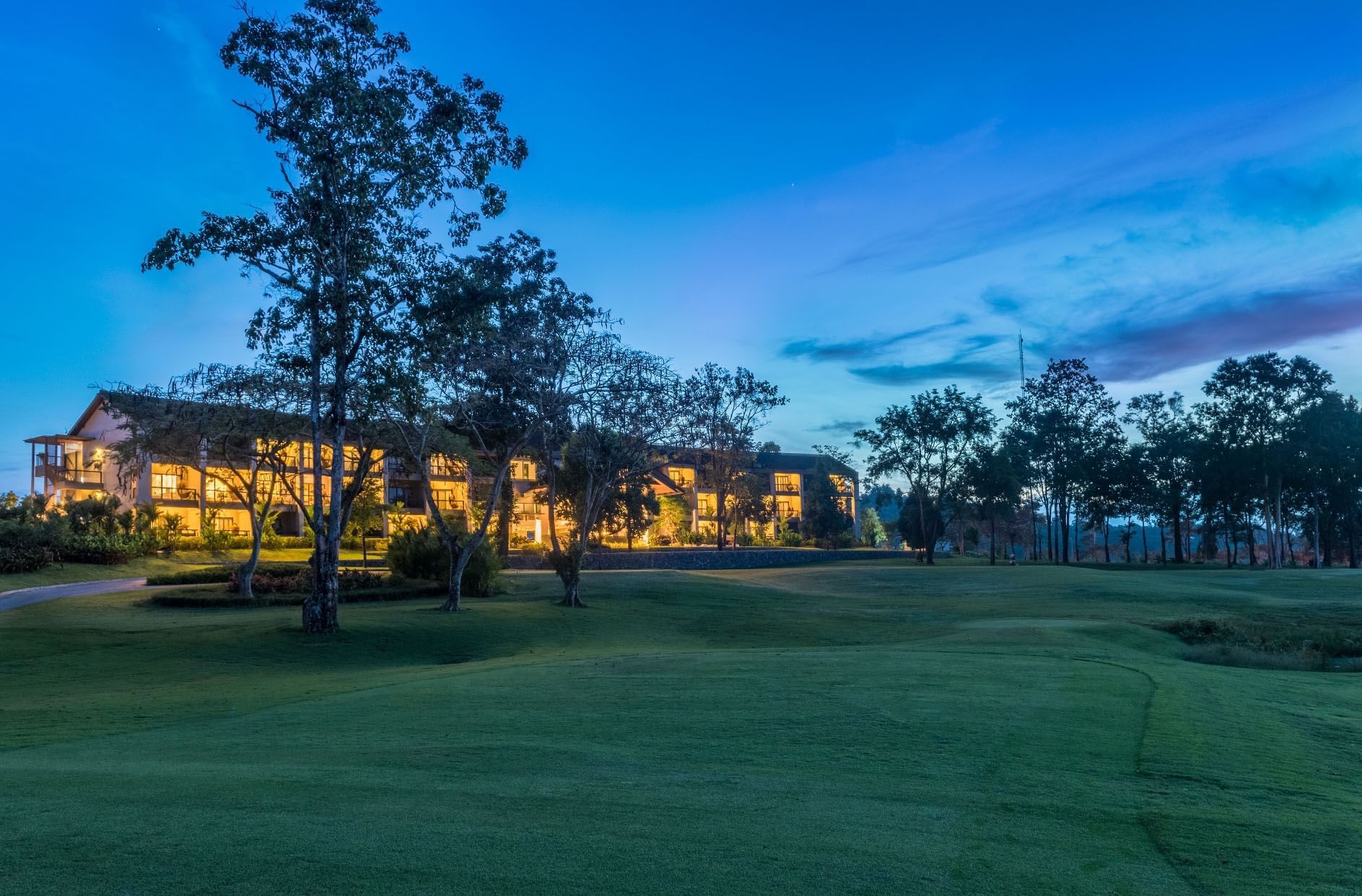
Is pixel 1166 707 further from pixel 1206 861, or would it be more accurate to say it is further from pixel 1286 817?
pixel 1206 861

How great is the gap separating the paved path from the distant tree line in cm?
4479

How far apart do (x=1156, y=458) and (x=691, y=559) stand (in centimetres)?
3682

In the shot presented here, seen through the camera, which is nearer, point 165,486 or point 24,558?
point 24,558

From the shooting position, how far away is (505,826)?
4895 mm

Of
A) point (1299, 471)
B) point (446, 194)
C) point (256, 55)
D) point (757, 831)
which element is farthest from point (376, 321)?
point (1299, 471)

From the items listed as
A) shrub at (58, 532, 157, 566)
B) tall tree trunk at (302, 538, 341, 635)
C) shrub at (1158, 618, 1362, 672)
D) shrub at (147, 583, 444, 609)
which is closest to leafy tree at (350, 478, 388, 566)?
shrub at (58, 532, 157, 566)

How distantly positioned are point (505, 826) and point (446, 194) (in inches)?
816

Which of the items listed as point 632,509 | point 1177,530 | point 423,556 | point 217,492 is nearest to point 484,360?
point 423,556

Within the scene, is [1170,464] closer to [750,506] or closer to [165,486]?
[750,506]

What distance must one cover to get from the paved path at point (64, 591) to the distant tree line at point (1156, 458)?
44.8 metres

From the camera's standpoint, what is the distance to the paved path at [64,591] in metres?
27.0

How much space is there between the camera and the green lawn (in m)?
4.28

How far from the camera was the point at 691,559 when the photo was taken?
56.8 m

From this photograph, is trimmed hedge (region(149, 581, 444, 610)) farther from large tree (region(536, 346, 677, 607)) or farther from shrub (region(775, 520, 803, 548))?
shrub (region(775, 520, 803, 548))
